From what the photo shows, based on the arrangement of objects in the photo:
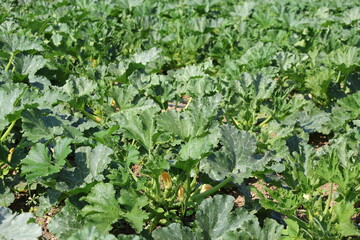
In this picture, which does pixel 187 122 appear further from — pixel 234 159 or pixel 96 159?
pixel 96 159

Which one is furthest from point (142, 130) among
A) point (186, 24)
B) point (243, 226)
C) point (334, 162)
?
point (186, 24)

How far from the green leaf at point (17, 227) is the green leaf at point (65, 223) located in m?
0.26

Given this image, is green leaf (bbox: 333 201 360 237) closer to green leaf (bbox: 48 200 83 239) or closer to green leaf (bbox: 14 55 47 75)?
green leaf (bbox: 48 200 83 239)

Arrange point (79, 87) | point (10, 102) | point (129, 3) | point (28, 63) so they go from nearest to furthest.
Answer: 1. point (10, 102)
2. point (79, 87)
3. point (28, 63)
4. point (129, 3)

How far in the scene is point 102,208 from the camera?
2609 mm

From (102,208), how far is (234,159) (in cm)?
93

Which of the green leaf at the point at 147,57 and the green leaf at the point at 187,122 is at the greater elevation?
the green leaf at the point at 187,122

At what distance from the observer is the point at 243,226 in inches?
100

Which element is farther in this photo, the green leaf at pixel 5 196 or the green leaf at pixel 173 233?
the green leaf at pixel 5 196

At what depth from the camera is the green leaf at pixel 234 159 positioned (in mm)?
2869

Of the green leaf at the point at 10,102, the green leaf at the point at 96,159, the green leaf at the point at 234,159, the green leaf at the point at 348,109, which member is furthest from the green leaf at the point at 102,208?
the green leaf at the point at 348,109

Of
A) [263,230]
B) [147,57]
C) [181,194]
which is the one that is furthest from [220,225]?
[147,57]

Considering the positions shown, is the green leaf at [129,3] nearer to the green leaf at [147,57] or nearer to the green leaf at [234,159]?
the green leaf at [147,57]

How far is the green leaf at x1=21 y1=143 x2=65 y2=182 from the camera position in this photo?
2.73 meters
